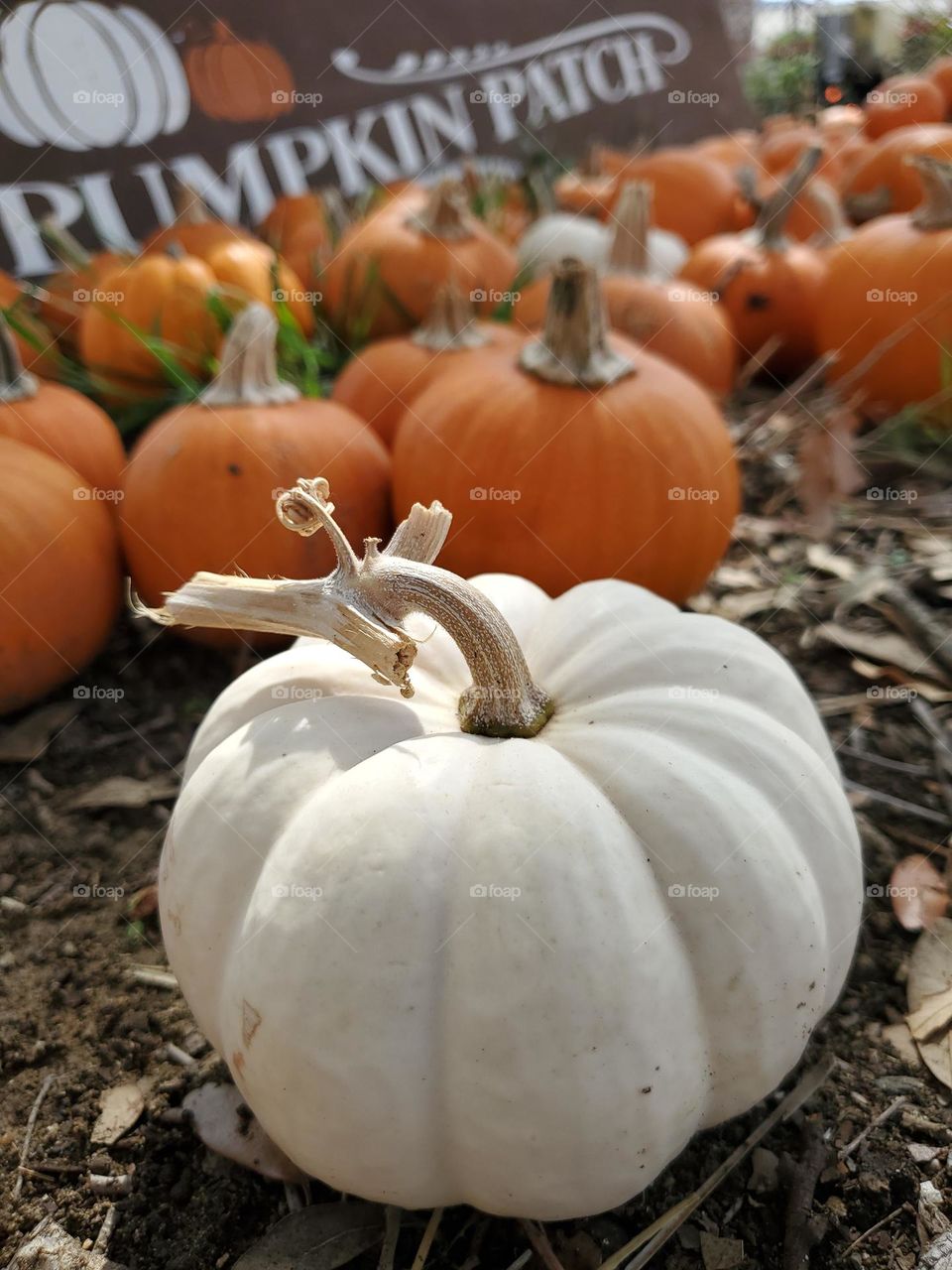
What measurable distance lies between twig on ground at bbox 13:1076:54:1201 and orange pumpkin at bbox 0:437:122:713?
98 cm

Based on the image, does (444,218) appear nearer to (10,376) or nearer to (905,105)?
(10,376)

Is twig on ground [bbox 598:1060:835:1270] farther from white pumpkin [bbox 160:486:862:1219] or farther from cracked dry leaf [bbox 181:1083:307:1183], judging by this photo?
cracked dry leaf [bbox 181:1083:307:1183]

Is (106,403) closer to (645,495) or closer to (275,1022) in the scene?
(645,495)

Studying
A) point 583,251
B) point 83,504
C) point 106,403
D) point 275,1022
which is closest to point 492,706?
point 275,1022

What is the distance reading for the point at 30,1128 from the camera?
1.48m

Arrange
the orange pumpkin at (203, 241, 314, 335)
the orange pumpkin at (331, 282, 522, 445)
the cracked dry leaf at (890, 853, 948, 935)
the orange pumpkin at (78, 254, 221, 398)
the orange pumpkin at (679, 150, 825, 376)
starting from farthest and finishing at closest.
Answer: the orange pumpkin at (679, 150, 825, 376) → the orange pumpkin at (203, 241, 314, 335) → the orange pumpkin at (78, 254, 221, 398) → the orange pumpkin at (331, 282, 522, 445) → the cracked dry leaf at (890, 853, 948, 935)

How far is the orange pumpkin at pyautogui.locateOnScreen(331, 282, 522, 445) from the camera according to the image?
275cm

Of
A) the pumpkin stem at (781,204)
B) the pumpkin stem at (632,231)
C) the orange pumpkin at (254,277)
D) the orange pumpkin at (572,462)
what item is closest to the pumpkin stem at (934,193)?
the pumpkin stem at (781,204)

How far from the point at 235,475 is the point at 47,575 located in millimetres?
467

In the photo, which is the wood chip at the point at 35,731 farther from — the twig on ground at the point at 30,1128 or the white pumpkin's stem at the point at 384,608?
the white pumpkin's stem at the point at 384,608

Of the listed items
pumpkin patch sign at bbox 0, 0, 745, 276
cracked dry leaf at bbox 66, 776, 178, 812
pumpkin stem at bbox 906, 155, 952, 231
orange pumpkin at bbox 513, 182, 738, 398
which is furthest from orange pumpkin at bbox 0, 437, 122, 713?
pumpkin stem at bbox 906, 155, 952, 231

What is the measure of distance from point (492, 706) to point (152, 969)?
2.72 ft

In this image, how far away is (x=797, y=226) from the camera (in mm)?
4863

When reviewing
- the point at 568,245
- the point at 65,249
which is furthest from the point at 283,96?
the point at 65,249
